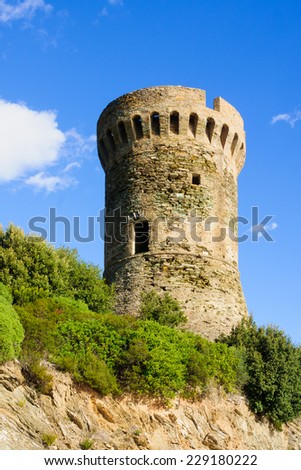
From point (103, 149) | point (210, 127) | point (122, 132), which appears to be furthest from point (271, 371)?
point (103, 149)

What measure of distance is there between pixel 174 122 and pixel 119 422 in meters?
12.7

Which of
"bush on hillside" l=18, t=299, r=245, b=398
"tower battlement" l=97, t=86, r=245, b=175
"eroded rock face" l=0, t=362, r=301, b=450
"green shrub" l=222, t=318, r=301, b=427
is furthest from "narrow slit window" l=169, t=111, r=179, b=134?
"eroded rock face" l=0, t=362, r=301, b=450

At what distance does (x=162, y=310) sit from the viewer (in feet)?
87.1

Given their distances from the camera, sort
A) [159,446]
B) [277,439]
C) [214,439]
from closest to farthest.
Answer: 1. [159,446]
2. [214,439]
3. [277,439]

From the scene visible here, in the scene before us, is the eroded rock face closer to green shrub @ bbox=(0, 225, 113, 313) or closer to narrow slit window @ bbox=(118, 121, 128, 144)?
green shrub @ bbox=(0, 225, 113, 313)

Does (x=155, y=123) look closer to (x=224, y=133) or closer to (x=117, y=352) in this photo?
(x=224, y=133)

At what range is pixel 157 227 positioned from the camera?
28578 millimetres

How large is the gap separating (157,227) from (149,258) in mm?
1038

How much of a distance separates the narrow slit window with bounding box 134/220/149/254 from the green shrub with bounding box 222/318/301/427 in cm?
445

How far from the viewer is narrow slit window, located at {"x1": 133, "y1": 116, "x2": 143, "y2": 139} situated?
30297mm

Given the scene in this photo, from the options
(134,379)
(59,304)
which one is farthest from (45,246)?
(134,379)

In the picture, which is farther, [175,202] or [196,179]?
[196,179]
